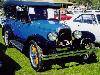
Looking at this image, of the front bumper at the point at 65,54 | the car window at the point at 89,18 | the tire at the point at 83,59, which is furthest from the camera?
the car window at the point at 89,18

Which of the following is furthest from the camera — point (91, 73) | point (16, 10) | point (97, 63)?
point (16, 10)

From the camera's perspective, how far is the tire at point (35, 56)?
30.0 feet

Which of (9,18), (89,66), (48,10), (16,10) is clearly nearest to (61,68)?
(89,66)

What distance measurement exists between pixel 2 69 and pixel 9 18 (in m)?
6.36

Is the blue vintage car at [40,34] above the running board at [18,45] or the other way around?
above

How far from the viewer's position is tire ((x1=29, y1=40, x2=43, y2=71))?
9.15 metres

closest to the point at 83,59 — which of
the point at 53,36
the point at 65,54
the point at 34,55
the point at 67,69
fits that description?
the point at 67,69

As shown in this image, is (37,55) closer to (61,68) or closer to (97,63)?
(61,68)

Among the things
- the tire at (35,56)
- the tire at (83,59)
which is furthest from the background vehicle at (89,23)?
the tire at (35,56)

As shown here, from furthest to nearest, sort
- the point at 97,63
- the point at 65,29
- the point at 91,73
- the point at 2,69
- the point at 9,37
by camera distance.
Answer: the point at 9,37, the point at 97,63, the point at 65,29, the point at 91,73, the point at 2,69

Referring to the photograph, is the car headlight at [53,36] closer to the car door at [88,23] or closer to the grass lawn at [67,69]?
the grass lawn at [67,69]

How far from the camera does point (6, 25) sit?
13.4m

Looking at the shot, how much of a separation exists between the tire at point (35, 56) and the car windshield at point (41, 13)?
1590mm

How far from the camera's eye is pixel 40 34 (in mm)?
9961
